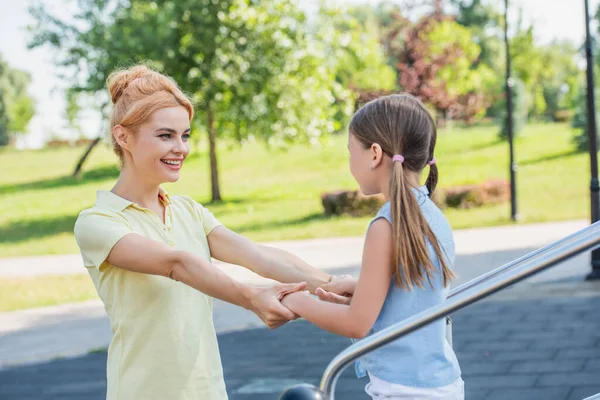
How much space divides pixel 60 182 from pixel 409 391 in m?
31.0

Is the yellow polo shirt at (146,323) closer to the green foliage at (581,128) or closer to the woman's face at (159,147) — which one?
the woman's face at (159,147)

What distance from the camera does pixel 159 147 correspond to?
8.00ft

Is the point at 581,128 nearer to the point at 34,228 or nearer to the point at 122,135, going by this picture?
the point at 34,228

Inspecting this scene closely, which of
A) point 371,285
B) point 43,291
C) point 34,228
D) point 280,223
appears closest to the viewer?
point 371,285

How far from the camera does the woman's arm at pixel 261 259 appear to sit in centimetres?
270

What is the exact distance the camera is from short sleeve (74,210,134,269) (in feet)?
7.61

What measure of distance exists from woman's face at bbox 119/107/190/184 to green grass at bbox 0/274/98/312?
814 cm

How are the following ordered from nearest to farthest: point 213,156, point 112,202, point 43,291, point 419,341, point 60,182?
point 419,341 → point 112,202 → point 43,291 → point 213,156 → point 60,182

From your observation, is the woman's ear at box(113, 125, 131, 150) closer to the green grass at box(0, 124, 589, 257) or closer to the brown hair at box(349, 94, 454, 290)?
the brown hair at box(349, 94, 454, 290)

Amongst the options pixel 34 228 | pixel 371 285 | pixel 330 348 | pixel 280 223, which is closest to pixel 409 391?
pixel 371 285

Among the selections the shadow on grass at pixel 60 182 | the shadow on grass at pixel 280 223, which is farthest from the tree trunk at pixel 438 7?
the shadow on grass at pixel 60 182

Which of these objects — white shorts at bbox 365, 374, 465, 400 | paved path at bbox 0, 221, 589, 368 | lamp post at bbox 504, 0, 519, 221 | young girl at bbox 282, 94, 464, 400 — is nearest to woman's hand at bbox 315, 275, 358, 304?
young girl at bbox 282, 94, 464, 400

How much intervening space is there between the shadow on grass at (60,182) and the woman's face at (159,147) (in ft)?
96.3

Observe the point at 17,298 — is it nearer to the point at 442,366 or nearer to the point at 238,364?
the point at 238,364
